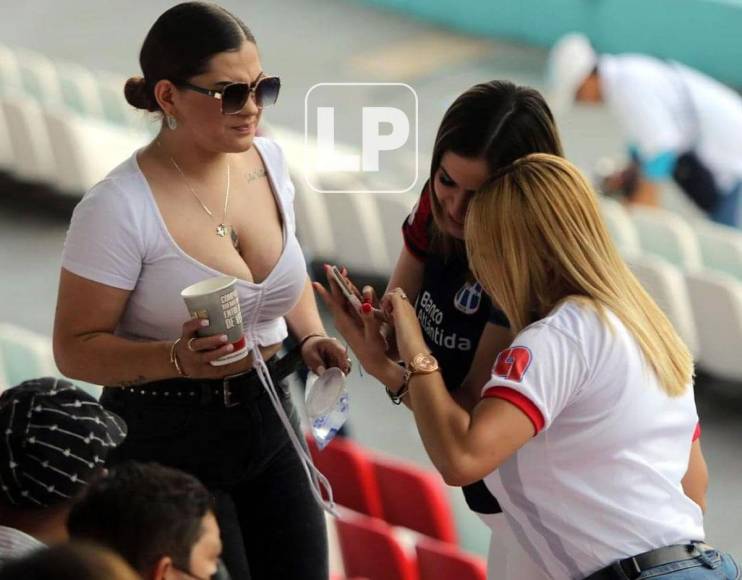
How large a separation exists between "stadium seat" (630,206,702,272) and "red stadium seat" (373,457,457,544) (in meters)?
2.39

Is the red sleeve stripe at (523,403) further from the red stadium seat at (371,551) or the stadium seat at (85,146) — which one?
the stadium seat at (85,146)

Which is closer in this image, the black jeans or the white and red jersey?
the white and red jersey

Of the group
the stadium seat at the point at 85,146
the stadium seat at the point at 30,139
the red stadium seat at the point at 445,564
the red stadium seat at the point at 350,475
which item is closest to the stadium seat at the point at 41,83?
the stadium seat at the point at 30,139

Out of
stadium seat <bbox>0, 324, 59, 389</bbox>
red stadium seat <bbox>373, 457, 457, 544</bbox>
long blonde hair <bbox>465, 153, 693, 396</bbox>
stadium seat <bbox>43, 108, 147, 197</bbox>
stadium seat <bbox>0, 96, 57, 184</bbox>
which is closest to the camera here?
long blonde hair <bbox>465, 153, 693, 396</bbox>

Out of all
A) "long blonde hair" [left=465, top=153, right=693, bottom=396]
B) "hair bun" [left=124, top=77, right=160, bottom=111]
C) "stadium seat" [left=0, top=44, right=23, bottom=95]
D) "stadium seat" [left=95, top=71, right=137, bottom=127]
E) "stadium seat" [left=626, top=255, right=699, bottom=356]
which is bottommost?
"stadium seat" [left=0, top=44, right=23, bottom=95]

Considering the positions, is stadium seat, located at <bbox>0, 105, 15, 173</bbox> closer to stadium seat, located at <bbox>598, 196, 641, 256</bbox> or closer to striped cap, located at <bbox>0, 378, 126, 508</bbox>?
stadium seat, located at <bbox>598, 196, 641, 256</bbox>

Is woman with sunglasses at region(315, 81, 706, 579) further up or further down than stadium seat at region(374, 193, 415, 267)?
further up

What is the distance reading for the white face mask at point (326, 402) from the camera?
2176mm

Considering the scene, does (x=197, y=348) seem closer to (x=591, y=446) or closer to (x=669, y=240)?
(x=591, y=446)

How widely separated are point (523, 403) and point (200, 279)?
1.81 feet

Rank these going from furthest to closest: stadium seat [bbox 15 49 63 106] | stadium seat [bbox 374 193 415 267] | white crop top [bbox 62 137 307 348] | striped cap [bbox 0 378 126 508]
A: 1. stadium seat [bbox 15 49 63 106]
2. stadium seat [bbox 374 193 415 267]
3. white crop top [bbox 62 137 307 348]
4. striped cap [bbox 0 378 126 508]

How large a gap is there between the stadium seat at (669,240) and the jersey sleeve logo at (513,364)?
12.7ft

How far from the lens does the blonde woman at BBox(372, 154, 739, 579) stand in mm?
1760

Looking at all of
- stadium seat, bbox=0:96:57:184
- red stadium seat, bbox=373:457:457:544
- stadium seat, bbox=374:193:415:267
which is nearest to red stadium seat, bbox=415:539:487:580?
red stadium seat, bbox=373:457:457:544
